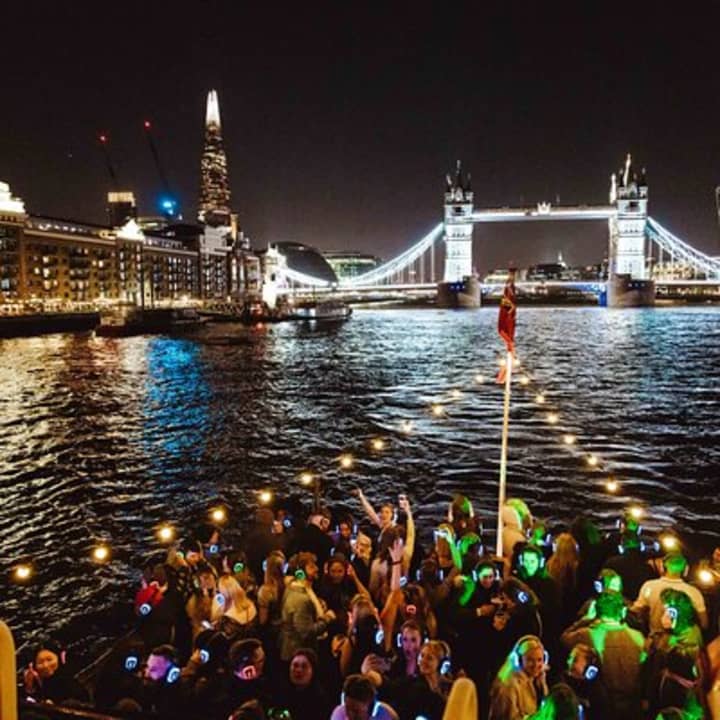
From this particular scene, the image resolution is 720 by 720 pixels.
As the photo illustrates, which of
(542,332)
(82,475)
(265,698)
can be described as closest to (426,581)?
(265,698)

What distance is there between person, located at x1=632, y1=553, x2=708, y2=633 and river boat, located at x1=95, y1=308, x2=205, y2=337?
7773 centimetres

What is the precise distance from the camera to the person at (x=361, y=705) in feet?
14.9

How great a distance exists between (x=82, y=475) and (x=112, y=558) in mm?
6764

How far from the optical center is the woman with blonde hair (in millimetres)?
7047

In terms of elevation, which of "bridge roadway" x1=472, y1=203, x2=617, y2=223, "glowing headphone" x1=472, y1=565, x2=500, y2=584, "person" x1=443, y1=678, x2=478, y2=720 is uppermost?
"bridge roadway" x1=472, y1=203, x2=617, y2=223

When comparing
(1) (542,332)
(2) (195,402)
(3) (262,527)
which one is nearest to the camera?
(3) (262,527)

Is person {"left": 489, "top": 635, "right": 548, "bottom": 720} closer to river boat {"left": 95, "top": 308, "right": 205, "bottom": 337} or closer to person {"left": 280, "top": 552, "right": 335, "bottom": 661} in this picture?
person {"left": 280, "top": 552, "right": 335, "bottom": 661}

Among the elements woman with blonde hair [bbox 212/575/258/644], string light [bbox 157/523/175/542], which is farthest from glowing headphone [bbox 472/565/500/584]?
string light [bbox 157/523/175/542]

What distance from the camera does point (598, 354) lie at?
5203 centimetres

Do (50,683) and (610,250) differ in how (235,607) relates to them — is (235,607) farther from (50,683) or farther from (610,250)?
(610,250)

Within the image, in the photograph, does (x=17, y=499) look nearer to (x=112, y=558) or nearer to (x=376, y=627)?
(x=112, y=558)

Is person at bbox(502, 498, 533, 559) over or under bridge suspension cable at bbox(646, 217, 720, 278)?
under

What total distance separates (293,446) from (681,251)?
517ft

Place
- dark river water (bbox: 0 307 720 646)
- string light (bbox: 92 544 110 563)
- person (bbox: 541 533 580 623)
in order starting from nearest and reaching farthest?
person (bbox: 541 533 580 623) < string light (bbox: 92 544 110 563) < dark river water (bbox: 0 307 720 646)
